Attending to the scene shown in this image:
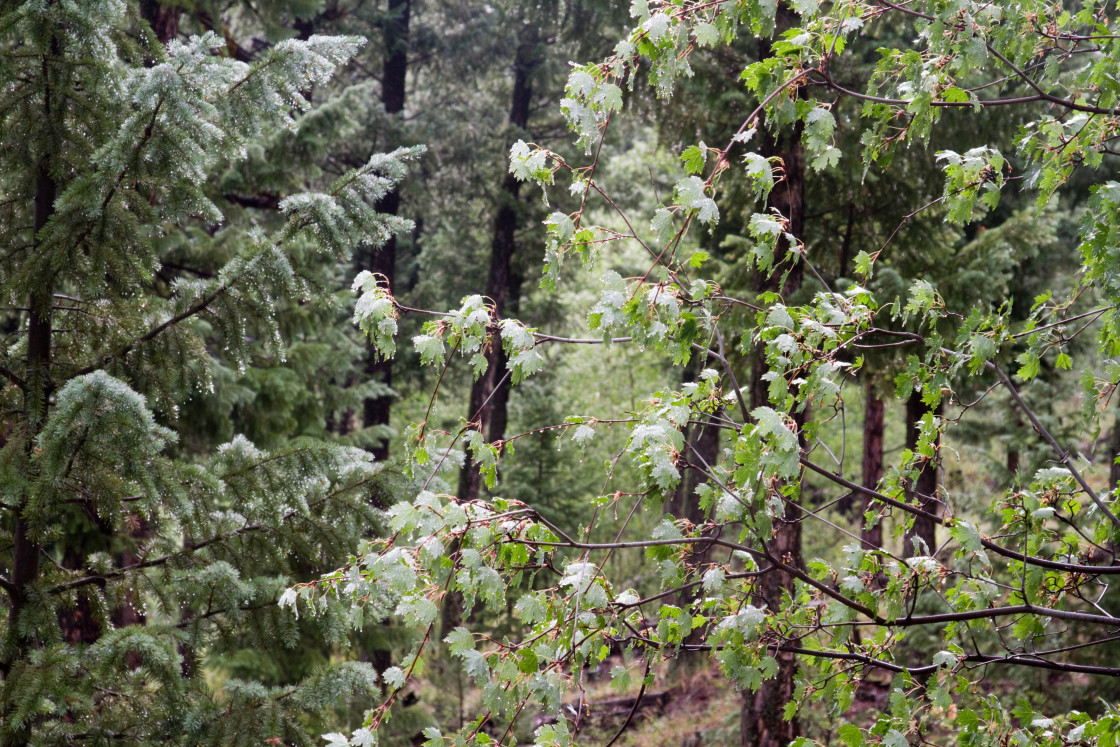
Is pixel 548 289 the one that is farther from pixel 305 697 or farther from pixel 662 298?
pixel 305 697

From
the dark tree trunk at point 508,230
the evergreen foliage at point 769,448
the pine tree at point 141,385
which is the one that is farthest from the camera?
the dark tree trunk at point 508,230

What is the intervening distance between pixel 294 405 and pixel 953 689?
26.4ft

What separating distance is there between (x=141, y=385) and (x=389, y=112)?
11100 millimetres

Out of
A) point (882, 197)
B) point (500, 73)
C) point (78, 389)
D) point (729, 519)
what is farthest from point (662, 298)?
point (500, 73)

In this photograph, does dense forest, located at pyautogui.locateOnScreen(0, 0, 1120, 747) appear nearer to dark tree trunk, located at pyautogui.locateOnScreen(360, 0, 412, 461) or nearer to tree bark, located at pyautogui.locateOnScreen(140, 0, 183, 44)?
tree bark, located at pyautogui.locateOnScreen(140, 0, 183, 44)

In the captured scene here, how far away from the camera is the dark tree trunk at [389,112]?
14.0 m

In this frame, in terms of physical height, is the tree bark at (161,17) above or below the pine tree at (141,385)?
above

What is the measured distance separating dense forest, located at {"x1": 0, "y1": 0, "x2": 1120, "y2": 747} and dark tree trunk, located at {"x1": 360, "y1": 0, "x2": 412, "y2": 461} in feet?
11.8

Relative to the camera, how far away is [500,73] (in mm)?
16500

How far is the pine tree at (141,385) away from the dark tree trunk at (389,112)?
831 cm

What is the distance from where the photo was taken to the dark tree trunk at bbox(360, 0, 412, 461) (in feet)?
45.9

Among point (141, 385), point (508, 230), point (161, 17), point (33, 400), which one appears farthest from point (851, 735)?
point (508, 230)

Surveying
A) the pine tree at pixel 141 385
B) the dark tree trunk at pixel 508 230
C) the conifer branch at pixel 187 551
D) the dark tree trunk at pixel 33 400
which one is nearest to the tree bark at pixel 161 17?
the pine tree at pixel 141 385

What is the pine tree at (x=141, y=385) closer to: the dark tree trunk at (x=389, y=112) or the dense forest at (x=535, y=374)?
the dense forest at (x=535, y=374)
